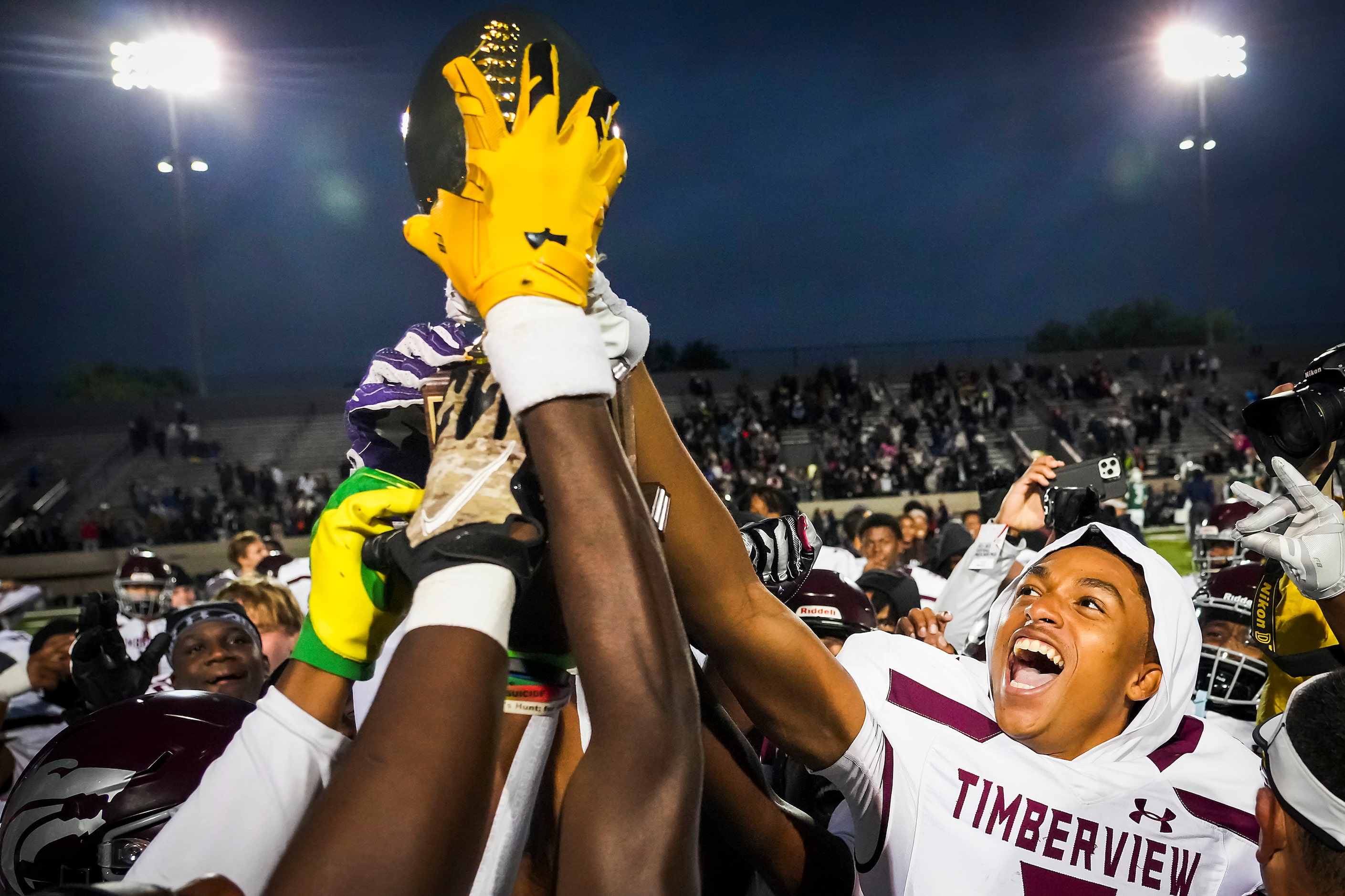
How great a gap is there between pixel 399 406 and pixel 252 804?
0.69m

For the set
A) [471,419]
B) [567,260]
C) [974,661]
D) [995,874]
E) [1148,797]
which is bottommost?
[995,874]

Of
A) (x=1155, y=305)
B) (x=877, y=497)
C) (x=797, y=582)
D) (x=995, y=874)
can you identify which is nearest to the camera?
(x=995, y=874)

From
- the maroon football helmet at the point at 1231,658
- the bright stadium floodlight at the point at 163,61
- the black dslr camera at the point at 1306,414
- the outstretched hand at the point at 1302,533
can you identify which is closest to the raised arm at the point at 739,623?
the outstretched hand at the point at 1302,533

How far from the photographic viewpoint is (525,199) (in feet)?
4.04

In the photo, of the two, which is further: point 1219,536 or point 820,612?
point 1219,536

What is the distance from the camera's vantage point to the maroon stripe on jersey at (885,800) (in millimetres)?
2318

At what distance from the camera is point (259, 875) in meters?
1.32

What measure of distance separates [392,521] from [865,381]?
32959 mm

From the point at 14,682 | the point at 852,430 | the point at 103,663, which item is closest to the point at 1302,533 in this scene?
the point at 103,663

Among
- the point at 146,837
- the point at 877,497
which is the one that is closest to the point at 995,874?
the point at 146,837

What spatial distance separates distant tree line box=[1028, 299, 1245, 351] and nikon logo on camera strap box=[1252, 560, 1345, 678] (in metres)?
39.5

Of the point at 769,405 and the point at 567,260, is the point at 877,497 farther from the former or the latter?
the point at 567,260

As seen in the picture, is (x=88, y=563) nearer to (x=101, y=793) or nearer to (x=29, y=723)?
(x=29, y=723)

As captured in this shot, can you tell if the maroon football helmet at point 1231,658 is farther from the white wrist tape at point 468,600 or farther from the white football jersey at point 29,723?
the white football jersey at point 29,723
